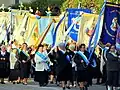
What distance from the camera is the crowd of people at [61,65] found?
16.1 metres

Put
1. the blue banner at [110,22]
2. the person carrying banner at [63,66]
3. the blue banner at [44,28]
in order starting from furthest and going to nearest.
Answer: the blue banner at [44,28] → the person carrying banner at [63,66] → the blue banner at [110,22]

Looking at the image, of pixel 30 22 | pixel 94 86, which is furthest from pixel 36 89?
pixel 30 22

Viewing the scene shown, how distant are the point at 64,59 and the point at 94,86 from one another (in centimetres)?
214

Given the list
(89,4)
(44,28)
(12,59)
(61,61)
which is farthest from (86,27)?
(89,4)

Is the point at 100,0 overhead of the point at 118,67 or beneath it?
overhead

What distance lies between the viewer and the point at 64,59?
17.8 metres

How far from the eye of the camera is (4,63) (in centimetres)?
2017

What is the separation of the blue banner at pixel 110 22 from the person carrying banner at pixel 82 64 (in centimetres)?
140

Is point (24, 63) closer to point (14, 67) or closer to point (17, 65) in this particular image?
point (17, 65)

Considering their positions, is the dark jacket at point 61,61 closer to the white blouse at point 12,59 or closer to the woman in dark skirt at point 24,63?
the woman in dark skirt at point 24,63

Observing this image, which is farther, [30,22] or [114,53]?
[30,22]

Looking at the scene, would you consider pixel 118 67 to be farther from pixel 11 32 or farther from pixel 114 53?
pixel 11 32

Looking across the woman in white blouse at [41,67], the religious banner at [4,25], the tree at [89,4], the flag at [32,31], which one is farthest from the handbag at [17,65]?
the tree at [89,4]

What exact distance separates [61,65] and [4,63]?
3160mm
